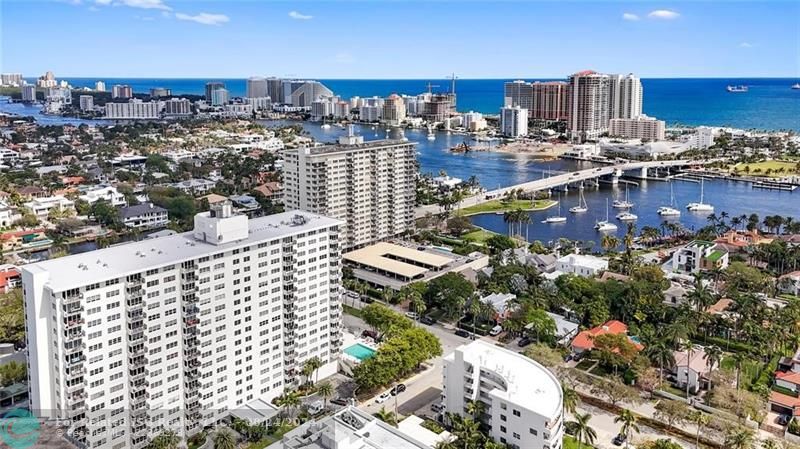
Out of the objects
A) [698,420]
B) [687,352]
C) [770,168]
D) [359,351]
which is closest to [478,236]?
[359,351]

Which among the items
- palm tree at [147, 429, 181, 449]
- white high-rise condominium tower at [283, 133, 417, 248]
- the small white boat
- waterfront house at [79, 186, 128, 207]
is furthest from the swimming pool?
the small white boat

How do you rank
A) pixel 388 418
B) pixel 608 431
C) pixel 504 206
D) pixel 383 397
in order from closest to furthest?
pixel 388 418, pixel 608 431, pixel 383 397, pixel 504 206

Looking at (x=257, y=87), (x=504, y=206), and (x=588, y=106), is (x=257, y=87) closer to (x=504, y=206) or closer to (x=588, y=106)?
(x=588, y=106)

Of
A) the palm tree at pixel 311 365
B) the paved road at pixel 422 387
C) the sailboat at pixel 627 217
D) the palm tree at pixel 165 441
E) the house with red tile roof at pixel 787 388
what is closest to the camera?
the palm tree at pixel 165 441

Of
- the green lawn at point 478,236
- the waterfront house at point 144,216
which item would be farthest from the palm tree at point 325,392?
the waterfront house at point 144,216

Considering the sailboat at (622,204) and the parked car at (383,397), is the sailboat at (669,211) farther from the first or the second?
the parked car at (383,397)

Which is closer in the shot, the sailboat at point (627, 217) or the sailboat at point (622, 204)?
the sailboat at point (627, 217)
